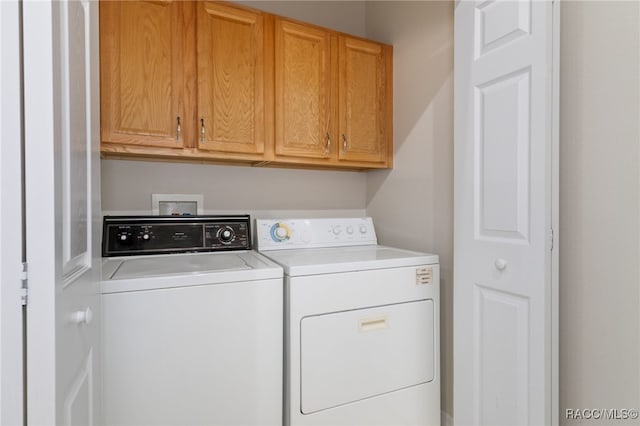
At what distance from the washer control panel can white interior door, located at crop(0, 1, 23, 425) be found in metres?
1.32

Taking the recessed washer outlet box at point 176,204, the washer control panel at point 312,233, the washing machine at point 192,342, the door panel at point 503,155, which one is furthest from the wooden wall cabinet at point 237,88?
the door panel at point 503,155

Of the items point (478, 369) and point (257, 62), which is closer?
point (478, 369)

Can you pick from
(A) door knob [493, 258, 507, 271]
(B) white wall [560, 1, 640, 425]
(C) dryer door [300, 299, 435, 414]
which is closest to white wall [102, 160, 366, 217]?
(C) dryer door [300, 299, 435, 414]

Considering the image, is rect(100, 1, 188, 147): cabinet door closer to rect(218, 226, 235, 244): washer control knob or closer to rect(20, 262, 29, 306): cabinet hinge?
rect(218, 226, 235, 244): washer control knob

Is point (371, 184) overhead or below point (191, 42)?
below

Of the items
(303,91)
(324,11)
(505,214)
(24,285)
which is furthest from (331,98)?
(24,285)

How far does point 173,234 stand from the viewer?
1.79 metres

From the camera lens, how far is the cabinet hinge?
0.62m

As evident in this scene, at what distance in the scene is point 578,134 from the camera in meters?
1.21

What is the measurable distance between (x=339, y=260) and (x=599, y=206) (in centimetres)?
96

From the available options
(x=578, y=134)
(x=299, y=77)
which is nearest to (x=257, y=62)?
(x=299, y=77)

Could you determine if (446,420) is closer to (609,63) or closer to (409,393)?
(409,393)

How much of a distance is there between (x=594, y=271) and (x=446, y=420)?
1.08 meters

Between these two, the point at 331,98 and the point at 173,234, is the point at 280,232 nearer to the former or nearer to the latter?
the point at 173,234
